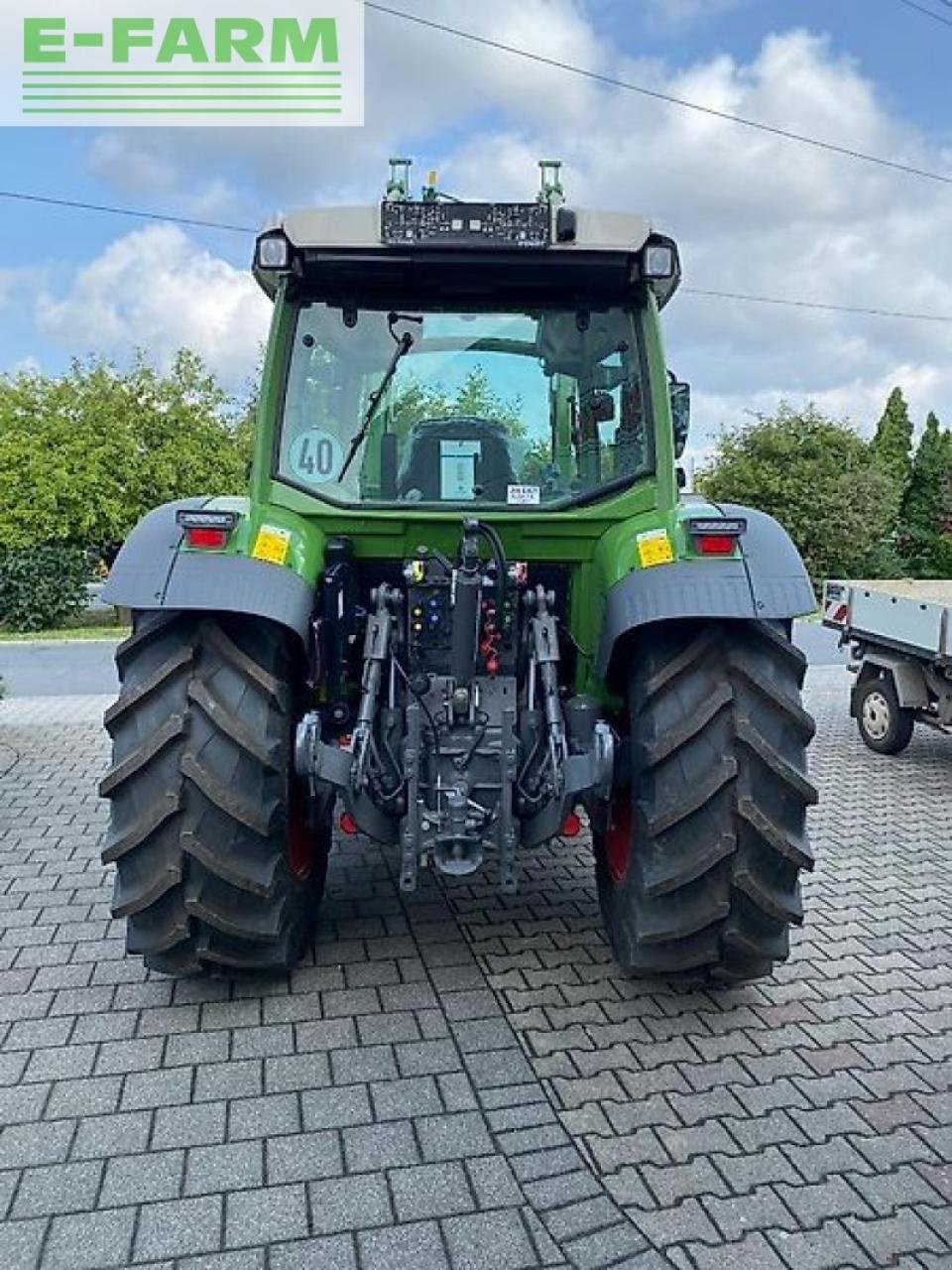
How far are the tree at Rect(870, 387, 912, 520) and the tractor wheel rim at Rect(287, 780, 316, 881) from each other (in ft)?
72.5

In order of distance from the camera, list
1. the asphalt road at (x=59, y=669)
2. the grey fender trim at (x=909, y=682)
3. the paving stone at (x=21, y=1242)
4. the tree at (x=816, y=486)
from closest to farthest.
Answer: the paving stone at (x=21, y=1242) < the grey fender trim at (x=909, y=682) < the asphalt road at (x=59, y=669) < the tree at (x=816, y=486)

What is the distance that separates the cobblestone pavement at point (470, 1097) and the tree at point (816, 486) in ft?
55.9

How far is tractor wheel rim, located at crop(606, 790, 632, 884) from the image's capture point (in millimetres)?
3619

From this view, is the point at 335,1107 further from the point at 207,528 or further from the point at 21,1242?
the point at 207,528

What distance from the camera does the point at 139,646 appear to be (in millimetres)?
3213

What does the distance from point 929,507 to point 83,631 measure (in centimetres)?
1849

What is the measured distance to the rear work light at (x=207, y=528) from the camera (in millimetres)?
3111

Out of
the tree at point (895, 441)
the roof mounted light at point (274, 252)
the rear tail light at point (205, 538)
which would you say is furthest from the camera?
the tree at point (895, 441)

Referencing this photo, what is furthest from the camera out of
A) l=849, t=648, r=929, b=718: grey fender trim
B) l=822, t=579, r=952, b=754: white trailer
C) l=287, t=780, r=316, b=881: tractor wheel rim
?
l=849, t=648, r=929, b=718: grey fender trim

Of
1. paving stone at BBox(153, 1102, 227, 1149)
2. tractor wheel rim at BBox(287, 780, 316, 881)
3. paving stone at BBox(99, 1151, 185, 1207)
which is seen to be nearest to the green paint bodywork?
tractor wheel rim at BBox(287, 780, 316, 881)

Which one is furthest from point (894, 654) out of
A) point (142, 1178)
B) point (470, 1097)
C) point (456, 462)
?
point (142, 1178)

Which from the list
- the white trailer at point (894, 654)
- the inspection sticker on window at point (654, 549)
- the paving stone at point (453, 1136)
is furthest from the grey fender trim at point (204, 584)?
the white trailer at point (894, 654)

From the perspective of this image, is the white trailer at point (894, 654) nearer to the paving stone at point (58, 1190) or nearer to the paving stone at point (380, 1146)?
the paving stone at point (380, 1146)

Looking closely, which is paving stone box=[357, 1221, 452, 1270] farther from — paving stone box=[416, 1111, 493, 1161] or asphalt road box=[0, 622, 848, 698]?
asphalt road box=[0, 622, 848, 698]
